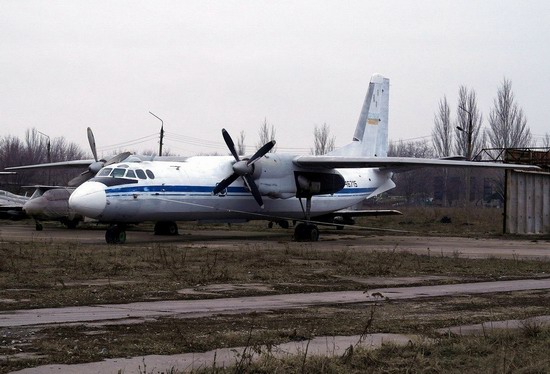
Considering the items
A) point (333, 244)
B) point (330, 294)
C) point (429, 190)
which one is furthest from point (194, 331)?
point (429, 190)

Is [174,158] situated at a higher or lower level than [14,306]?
higher

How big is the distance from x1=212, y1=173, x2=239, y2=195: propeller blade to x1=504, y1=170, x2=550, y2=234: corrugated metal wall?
1581cm

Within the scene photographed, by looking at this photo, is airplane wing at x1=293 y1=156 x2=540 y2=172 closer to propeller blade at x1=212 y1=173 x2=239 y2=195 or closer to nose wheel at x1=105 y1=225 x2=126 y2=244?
propeller blade at x1=212 y1=173 x2=239 y2=195

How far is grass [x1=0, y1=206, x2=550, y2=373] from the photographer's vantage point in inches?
376

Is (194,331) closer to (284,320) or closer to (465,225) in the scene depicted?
(284,320)

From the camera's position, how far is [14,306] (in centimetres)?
1357

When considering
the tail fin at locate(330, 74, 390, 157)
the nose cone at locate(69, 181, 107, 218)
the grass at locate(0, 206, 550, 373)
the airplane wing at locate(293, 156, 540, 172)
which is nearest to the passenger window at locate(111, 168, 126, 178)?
the nose cone at locate(69, 181, 107, 218)

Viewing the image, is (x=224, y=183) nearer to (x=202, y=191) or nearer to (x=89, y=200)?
(x=202, y=191)

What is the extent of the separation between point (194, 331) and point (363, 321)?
2.83 m

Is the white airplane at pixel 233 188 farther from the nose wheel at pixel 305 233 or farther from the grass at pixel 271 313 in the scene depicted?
the grass at pixel 271 313

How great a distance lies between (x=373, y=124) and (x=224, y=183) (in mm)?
12179

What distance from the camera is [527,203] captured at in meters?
43.6

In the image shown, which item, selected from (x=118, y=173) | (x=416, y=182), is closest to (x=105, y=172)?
(x=118, y=173)

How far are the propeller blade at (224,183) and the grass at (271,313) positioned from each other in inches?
227
